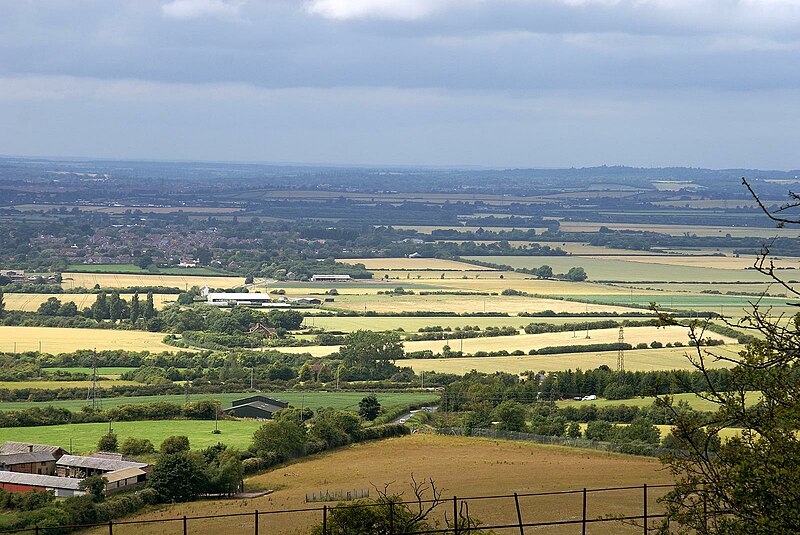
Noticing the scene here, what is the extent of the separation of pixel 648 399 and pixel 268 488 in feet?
63.0

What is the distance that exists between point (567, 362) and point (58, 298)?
3591 centimetres

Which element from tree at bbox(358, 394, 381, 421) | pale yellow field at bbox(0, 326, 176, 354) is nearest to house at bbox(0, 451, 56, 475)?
tree at bbox(358, 394, 381, 421)

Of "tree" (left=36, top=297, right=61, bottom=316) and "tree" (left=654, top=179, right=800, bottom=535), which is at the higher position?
"tree" (left=654, top=179, right=800, bottom=535)

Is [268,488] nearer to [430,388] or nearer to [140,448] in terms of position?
[140,448]

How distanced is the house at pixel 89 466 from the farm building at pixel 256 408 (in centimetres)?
1041

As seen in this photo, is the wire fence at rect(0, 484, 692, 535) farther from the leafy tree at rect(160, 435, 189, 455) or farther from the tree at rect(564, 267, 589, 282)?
the tree at rect(564, 267, 589, 282)

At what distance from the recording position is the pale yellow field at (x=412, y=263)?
9856cm

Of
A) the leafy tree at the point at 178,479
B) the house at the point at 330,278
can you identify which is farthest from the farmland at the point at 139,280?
the leafy tree at the point at 178,479

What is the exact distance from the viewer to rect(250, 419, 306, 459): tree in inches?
1284

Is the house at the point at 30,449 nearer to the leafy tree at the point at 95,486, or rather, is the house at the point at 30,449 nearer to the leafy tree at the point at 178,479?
the leafy tree at the point at 95,486

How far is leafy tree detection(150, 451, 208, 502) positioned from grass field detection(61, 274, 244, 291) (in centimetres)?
5406

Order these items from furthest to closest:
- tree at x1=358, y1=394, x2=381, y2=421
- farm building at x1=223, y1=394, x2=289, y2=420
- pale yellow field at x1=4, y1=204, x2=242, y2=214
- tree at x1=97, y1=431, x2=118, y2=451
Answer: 1. pale yellow field at x1=4, y1=204, x2=242, y2=214
2. farm building at x1=223, y1=394, x2=289, y2=420
3. tree at x1=358, y1=394, x2=381, y2=421
4. tree at x1=97, y1=431, x2=118, y2=451

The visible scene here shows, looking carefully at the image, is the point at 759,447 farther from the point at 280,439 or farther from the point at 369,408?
the point at 369,408

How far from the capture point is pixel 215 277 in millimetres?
92125
